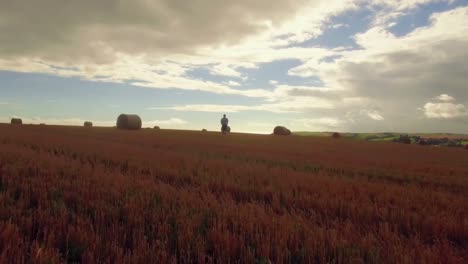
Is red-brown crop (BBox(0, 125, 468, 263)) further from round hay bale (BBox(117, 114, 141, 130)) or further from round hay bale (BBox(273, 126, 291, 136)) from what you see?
round hay bale (BBox(273, 126, 291, 136))

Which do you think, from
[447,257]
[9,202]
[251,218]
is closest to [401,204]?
[447,257]

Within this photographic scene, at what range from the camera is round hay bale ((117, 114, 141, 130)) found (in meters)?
36.6

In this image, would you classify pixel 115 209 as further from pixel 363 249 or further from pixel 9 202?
pixel 363 249

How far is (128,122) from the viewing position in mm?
36656

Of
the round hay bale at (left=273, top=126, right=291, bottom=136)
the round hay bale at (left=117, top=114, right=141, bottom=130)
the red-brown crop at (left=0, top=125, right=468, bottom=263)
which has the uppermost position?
the round hay bale at (left=117, top=114, right=141, bottom=130)

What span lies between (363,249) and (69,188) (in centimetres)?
467

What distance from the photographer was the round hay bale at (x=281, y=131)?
4198 centimetres

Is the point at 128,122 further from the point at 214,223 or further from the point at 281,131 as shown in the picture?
the point at 214,223

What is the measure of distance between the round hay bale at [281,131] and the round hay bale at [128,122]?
1624 centimetres

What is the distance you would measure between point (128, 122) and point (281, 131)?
703 inches

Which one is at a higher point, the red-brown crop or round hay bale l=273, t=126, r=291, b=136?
round hay bale l=273, t=126, r=291, b=136

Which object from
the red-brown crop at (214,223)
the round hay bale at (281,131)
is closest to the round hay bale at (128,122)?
the round hay bale at (281,131)

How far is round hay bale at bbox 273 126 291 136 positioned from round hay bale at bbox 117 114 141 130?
16242 millimetres

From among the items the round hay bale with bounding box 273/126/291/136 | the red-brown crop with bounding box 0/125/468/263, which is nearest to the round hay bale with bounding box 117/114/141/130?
the round hay bale with bounding box 273/126/291/136
